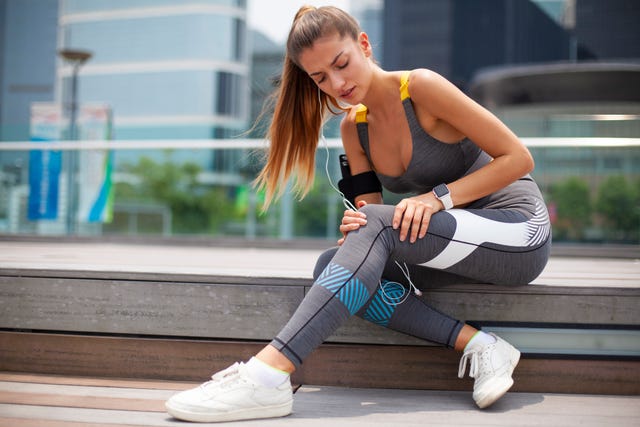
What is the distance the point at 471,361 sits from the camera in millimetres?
1422

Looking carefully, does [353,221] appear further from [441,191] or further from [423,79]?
[423,79]

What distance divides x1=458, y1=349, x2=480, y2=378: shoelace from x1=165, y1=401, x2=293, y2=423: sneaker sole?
1.43ft

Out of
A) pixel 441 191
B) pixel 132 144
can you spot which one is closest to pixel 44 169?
pixel 132 144

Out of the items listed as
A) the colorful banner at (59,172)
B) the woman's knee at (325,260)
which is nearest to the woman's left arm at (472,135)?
the woman's knee at (325,260)

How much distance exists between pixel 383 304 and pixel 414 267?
0.44 ft

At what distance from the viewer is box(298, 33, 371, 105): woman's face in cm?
147

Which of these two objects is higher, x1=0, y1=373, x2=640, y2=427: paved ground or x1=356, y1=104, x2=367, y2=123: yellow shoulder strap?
x1=356, y1=104, x2=367, y2=123: yellow shoulder strap

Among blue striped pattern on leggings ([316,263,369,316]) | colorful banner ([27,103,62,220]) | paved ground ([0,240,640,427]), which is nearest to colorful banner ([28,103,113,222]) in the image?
colorful banner ([27,103,62,220])

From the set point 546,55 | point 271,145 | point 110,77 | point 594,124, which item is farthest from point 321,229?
point 546,55

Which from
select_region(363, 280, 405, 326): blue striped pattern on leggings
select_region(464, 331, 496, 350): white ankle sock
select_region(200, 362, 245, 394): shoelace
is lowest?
select_region(200, 362, 245, 394): shoelace

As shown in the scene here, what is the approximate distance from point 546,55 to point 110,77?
30108mm

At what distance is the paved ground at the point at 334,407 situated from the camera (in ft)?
4.25

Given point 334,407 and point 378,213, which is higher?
point 378,213

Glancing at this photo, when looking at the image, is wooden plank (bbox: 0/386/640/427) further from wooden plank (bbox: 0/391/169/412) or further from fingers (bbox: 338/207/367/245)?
fingers (bbox: 338/207/367/245)
